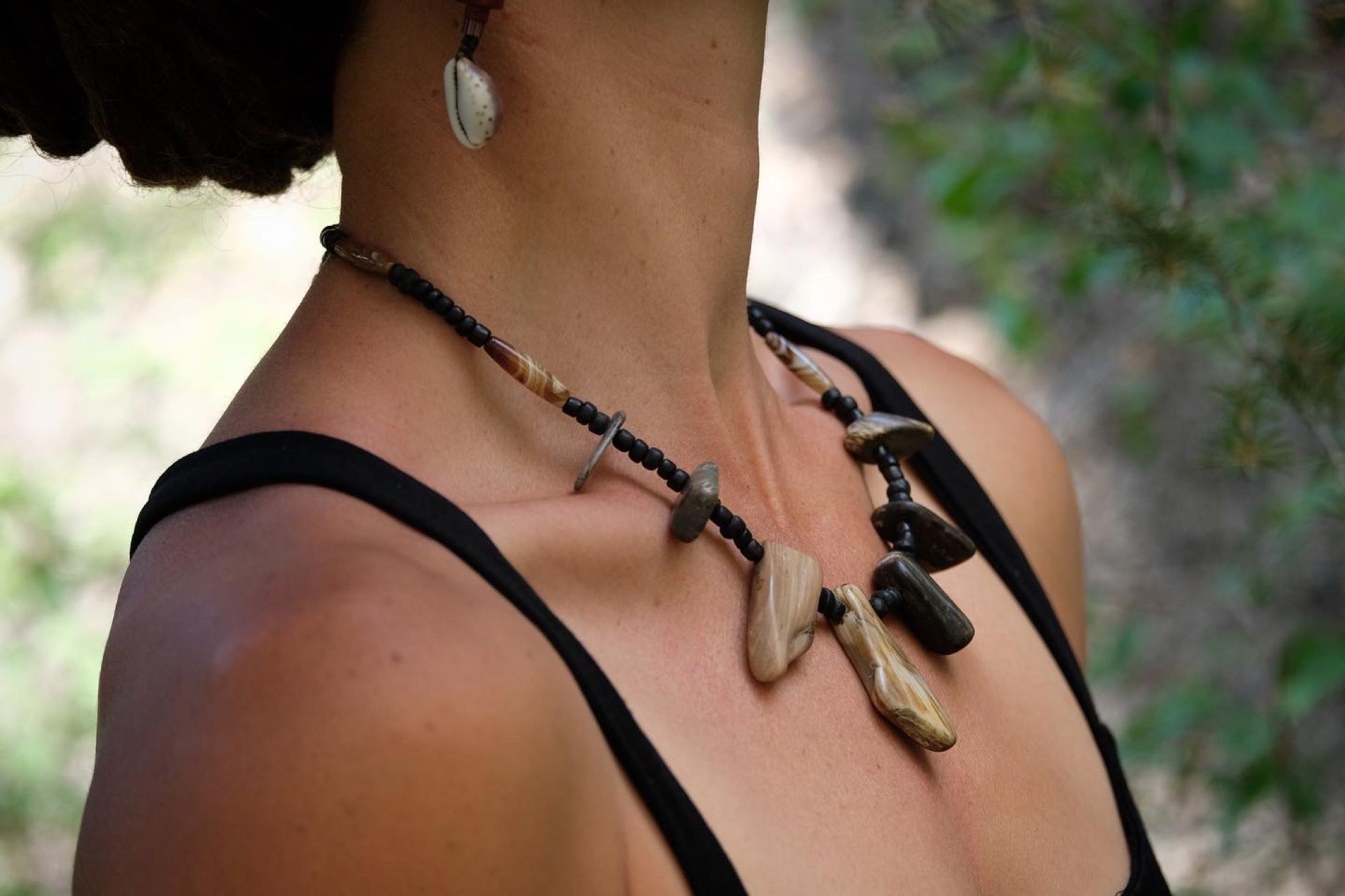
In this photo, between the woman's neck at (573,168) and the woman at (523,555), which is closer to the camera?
the woman at (523,555)

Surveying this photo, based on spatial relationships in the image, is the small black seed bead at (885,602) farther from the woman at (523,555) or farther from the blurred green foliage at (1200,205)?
the blurred green foliage at (1200,205)

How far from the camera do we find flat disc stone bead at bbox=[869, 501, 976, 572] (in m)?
1.19

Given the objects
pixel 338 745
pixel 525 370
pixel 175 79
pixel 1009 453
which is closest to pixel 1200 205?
pixel 1009 453

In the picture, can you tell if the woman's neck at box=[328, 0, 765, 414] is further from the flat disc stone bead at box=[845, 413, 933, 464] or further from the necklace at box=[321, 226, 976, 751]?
the flat disc stone bead at box=[845, 413, 933, 464]

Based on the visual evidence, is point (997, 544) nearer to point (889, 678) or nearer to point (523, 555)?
point (889, 678)

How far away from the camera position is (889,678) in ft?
3.42

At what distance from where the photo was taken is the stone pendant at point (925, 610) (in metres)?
1.12

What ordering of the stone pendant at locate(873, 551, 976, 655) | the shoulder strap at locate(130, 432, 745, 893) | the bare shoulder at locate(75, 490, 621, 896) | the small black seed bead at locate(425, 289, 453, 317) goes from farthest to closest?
the stone pendant at locate(873, 551, 976, 655), the small black seed bead at locate(425, 289, 453, 317), the shoulder strap at locate(130, 432, 745, 893), the bare shoulder at locate(75, 490, 621, 896)

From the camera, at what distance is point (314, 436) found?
88cm

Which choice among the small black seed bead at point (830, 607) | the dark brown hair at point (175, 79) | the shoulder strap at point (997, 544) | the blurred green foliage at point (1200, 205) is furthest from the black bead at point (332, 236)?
the blurred green foliage at point (1200, 205)

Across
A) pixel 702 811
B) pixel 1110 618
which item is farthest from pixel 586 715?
pixel 1110 618

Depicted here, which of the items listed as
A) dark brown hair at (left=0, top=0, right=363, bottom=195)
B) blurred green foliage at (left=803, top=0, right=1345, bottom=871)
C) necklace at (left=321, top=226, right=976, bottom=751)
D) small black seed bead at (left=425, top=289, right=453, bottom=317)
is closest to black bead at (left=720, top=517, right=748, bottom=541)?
necklace at (left=321, top=226, right=976, bottom=751)

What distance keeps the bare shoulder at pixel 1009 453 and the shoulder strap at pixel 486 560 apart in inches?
26.7

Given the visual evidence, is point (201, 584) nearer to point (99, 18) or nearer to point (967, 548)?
point (99, 18)
